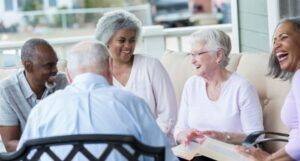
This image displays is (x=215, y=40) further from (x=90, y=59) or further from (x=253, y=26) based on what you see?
(x=253, y=26)

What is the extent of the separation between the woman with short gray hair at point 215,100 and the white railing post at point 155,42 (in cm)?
221

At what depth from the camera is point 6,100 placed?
300cm

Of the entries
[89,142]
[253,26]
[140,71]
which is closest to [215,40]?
[140,71]

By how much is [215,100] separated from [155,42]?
8.00 ft

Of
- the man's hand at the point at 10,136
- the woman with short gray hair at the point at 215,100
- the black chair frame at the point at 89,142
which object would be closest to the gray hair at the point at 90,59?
the black chair frame at the point at 89,142

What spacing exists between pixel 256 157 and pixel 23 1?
16.1 meters

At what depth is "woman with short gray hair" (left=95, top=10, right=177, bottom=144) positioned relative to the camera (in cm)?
345

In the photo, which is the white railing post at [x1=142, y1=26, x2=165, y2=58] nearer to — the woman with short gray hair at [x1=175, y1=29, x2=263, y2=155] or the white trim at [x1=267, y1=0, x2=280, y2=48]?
the white trim at [x1=267, y1=0, x2=280, y2=48]

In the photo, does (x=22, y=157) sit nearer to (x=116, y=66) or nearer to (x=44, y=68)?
(x=44, y=68)

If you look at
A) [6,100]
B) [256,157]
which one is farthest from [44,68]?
[256,157]

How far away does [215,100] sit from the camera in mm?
3312

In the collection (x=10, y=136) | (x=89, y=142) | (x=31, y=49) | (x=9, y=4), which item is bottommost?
(x=10, y=136)

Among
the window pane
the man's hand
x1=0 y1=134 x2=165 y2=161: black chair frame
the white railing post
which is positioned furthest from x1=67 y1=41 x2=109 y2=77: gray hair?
the window pane

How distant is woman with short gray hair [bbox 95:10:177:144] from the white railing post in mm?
2145
